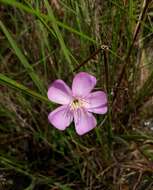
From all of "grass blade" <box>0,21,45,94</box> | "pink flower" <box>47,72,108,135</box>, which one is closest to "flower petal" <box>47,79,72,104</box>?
"pink flower" <box>47,72,108,135</box>

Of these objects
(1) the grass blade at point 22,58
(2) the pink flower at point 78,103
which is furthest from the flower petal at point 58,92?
(1) the grass blade at point 22,58

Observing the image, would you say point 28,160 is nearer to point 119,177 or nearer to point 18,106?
point 18,106

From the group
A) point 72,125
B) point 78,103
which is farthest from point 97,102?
point 72,125

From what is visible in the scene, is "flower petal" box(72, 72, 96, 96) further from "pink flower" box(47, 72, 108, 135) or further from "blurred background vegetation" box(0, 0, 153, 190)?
"blurred background vegetation" box(0, 0, 153, 190)

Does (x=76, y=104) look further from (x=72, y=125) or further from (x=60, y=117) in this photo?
(x=72, y=125)

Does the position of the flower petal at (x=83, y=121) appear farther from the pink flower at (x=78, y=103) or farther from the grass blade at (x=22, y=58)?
the grass blade at (x=22, y=58)

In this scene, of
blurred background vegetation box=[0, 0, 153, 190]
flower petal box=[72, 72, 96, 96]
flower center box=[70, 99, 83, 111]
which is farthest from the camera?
blurred background vegetation box=[0, 0, 153, 190]

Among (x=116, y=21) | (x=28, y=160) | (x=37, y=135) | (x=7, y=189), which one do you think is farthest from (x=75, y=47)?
(x=7, y=189)
